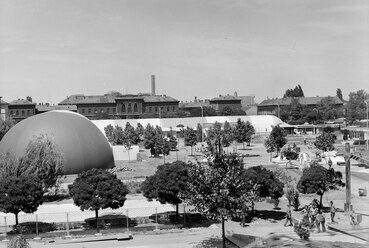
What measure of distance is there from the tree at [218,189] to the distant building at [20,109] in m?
144

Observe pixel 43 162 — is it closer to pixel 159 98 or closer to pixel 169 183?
pixel 169 183

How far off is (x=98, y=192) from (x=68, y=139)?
19.7m

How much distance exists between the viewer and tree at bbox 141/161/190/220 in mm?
26875

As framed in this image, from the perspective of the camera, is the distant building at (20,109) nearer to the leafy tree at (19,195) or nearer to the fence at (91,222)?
the fence at (91,222)

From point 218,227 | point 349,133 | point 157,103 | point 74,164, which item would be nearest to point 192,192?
point 218,227

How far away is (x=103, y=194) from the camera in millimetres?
26406

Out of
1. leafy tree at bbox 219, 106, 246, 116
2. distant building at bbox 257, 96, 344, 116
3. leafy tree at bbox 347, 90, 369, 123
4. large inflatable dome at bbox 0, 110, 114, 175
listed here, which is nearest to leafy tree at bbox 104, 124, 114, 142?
large inflatable dome at bbox 0, 110, 114, 175

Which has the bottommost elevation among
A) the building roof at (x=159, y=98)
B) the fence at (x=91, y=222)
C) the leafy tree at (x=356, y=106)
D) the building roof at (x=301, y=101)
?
the fence at (x=91, y=222)

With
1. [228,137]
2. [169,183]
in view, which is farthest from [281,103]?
[169,183]

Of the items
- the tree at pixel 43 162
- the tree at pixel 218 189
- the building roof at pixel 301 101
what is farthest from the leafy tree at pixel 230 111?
the tree at pixel 218 189

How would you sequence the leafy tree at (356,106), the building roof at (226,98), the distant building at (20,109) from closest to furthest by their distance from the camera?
1. the leafy tree at (356,106)
2. the distant building at (20,109)
3. the building roof at (226,98)

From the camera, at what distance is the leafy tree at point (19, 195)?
25844mm

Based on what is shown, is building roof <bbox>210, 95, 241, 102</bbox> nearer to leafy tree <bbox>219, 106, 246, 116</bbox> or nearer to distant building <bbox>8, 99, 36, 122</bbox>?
leafy tree <bbox>219, 106, 246, 116</bbox>

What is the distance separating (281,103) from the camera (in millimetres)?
170625
